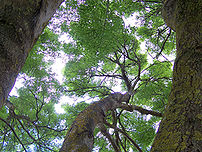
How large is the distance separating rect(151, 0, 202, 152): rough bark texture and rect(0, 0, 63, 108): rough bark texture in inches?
39.3

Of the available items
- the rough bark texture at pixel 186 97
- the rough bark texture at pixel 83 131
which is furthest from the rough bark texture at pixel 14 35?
the rough bark texture at pixel 83 131

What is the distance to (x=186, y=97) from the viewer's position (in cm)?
113

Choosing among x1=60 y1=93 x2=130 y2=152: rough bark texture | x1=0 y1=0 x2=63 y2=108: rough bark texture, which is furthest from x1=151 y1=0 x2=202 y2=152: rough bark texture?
x1=60 y1=93 x2=130 y2=152: rough bark texture

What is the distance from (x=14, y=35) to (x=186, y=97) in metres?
1.33

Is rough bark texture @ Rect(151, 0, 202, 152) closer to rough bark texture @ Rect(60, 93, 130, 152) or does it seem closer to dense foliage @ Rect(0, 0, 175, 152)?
rough bark texture @ Rect(60, 93, 130, 152)

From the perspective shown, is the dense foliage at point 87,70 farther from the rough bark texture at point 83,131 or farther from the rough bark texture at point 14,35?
the rough bark texture at point 14,35

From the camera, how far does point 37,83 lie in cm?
563

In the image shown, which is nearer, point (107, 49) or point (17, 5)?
point (17, 5)

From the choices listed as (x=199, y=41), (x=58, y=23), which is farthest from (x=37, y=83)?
(x=199, y=41)

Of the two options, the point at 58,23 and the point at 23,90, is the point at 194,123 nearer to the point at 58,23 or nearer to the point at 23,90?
the point at 58,23

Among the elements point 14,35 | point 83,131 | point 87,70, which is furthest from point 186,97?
point 87,70

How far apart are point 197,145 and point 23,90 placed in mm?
6984

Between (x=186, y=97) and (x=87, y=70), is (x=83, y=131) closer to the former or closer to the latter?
(x=186, y=97)

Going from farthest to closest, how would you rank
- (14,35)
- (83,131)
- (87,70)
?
(87,70), (83,131), (14,35)
